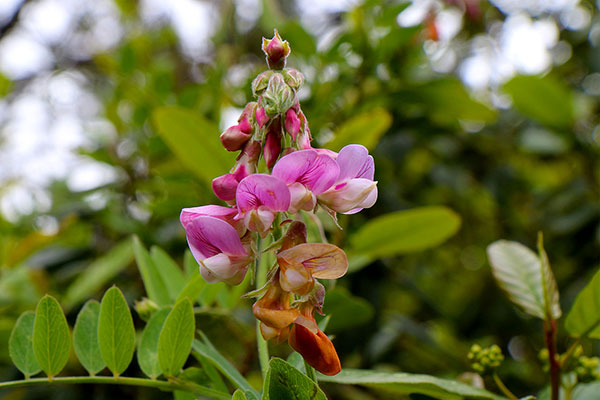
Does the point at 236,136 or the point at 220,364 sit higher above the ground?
the point at 236,136

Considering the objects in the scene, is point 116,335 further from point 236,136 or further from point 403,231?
point 403,231

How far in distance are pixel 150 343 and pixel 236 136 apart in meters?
0.28

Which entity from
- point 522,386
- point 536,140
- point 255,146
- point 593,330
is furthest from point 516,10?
point 255,146

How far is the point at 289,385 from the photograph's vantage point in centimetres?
43

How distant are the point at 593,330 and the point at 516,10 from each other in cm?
171

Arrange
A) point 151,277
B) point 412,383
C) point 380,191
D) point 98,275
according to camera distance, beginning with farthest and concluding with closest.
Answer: point 380,191 → point 98,275 → point 151,277 → point 412,383

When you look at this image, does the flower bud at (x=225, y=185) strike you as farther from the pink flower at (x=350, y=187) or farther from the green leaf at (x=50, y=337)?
the green leaf at (x=50, y=337)

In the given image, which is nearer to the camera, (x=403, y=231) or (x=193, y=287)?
(x=193, y=287)

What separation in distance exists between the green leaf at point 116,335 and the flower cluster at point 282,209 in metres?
0.15

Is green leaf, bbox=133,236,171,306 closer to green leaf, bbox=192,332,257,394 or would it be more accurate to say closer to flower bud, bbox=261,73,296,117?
green leaf, bbox=192,332,257,394

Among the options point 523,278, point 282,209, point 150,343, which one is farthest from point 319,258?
point 523,278

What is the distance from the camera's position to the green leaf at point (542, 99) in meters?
1.34

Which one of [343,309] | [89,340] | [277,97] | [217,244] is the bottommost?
[343,309]

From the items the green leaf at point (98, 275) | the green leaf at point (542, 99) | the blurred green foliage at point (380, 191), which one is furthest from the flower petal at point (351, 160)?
the green leaf at point (542, 99)
